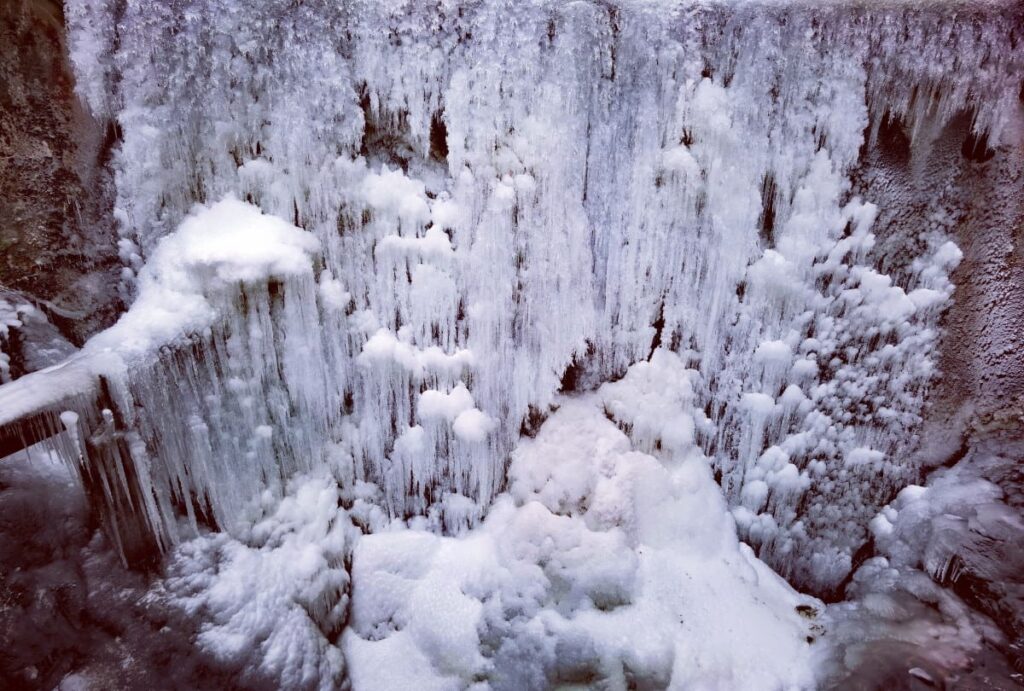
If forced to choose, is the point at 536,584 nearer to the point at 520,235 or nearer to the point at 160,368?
the point at 520,235

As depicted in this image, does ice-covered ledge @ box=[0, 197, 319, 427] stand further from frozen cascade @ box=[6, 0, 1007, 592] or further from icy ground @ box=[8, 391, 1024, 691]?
icy ground @ box=[8, 391, 1024, 691]

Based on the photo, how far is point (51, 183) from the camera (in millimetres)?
Result: 3074

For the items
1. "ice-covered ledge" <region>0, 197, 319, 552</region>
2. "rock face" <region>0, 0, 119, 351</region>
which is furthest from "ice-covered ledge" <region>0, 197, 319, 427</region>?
"rock face" <region>0, 0, 119, 351</region>


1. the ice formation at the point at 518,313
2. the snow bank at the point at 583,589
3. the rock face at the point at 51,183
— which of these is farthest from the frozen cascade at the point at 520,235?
the snow bank at the point at 583,589

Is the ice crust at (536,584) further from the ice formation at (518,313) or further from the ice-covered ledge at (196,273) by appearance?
the ice-covered ledge at (196,273)

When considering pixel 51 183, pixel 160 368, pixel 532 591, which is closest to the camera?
pixel 160 368

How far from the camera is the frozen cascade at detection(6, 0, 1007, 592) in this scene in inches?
123

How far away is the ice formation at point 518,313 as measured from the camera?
310 centimetres

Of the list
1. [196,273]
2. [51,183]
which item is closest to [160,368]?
[196,273]

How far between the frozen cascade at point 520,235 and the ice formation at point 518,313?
2cm

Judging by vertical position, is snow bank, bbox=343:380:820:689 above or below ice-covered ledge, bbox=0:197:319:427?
below

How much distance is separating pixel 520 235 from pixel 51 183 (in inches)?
102

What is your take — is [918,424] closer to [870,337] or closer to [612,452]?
[870,337]

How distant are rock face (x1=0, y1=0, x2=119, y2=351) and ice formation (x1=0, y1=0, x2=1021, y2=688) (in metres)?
0.13
